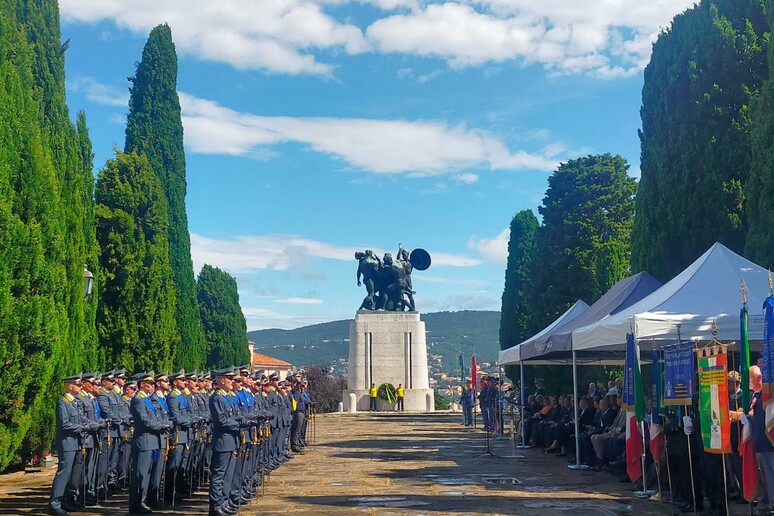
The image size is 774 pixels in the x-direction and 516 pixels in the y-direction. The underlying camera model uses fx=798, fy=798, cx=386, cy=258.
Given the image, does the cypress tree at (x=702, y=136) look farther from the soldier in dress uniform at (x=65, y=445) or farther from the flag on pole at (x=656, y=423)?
the soldier in dress uniform at (x=65, y=445)

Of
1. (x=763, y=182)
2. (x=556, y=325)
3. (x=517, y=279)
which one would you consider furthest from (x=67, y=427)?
(x=517, y=279)

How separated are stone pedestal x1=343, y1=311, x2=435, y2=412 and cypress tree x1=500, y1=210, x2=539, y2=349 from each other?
5.08 m

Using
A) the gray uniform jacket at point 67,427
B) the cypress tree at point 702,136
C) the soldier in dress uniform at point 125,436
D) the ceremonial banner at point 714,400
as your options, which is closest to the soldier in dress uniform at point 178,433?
the soldier in dress uniform at point 125,436

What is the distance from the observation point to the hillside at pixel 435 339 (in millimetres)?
115250

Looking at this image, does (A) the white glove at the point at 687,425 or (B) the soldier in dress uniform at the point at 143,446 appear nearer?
(A) the white glove at the point at 687,425

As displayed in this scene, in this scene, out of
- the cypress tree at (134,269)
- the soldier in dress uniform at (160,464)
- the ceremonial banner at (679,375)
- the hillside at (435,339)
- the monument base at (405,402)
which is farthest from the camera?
the hillside at (435,339)

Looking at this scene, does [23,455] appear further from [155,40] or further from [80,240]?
[155,40]

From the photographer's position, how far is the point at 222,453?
9578mm

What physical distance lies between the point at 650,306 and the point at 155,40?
26.1 m

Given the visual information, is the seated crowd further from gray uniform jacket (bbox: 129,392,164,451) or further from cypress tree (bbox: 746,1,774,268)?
gray uniform jacket (bbox: 129,392,164,451)

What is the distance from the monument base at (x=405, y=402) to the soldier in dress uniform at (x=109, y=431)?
85.3ft

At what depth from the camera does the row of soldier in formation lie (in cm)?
977

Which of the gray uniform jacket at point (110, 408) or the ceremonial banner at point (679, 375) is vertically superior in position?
the ceremonial banner at point (679, 375)

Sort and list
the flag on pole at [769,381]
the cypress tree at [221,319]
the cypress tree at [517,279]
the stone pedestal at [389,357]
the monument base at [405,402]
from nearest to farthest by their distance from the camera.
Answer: the flag on pole at [769,381]
the monument base at [405,402]
the stone pedestal at [389,357]
the cypress tree at [517,279]
the cypress tree at [221,319]
